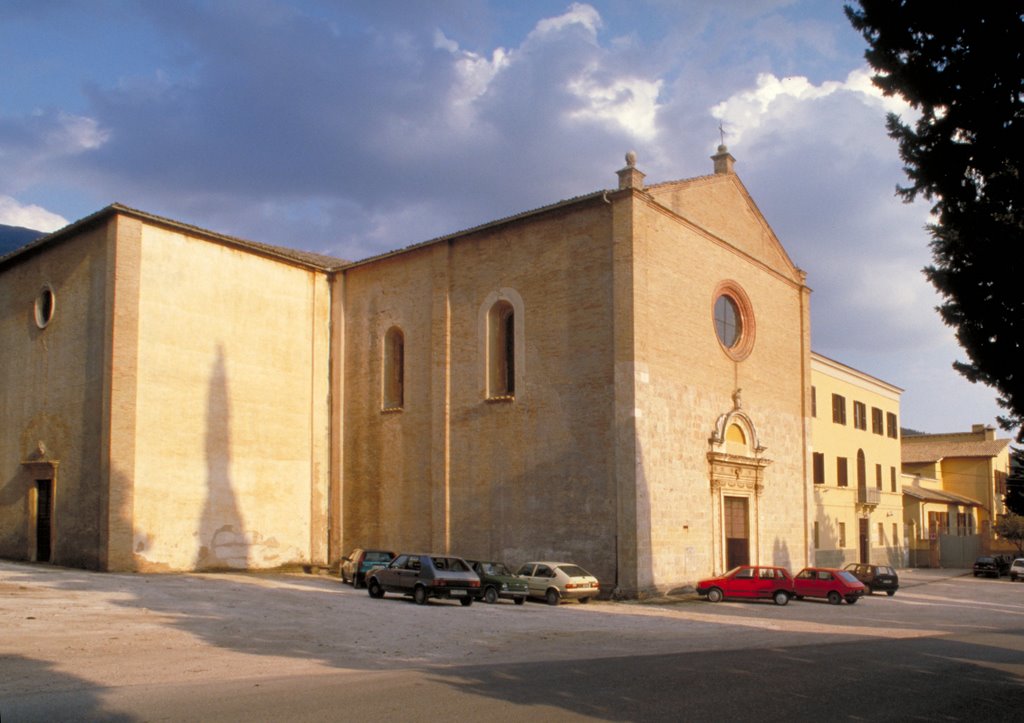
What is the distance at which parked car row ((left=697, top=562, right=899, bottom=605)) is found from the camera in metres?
26.3

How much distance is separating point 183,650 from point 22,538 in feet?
60.4

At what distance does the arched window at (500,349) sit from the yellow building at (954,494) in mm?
36035

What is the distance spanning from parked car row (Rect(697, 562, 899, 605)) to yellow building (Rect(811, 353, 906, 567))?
13.5 m

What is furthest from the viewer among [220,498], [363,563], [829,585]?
[220,498]

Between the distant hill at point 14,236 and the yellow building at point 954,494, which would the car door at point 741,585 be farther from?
the distant hill at point 14,236

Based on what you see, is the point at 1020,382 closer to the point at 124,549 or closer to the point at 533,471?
the point at 533,471

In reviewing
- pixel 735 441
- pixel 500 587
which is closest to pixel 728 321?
pixel 735 441

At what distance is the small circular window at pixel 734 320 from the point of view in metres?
30.4

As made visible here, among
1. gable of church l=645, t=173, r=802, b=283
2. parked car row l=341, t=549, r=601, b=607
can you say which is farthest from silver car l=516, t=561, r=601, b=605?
gable of church l=645, t=173, r=802, b=283

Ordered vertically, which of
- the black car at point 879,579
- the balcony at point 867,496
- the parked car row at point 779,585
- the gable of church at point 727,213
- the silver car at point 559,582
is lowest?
the black car at point 879,579

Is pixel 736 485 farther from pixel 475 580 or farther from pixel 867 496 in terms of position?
pixel 867 496

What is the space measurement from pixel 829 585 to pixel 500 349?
1218 centimetres

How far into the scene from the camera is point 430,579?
22.1 m

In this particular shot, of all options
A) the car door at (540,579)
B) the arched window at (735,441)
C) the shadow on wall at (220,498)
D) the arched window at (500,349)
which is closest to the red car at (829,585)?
the arched window at (735,441)
